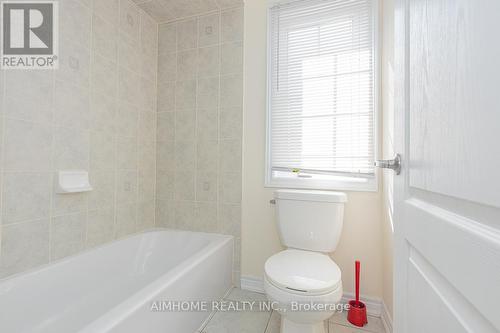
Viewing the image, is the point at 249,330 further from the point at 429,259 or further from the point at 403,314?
the point at 429,259

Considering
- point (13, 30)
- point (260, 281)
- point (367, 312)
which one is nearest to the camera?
point (13, 30)

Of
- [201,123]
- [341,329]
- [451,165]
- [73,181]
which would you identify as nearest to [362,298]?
[341,329]

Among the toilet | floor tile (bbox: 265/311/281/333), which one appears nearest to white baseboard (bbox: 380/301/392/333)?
the toilet

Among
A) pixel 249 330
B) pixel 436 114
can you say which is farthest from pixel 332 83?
pixel 249 330

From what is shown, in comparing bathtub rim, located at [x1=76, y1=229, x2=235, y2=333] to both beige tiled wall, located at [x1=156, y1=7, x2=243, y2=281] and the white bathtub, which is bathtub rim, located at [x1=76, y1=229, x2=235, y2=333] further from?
beige tiled wall, located at [x1=156, y1=7, x2=243, y2=281]

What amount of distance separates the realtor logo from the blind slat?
54.2 inches

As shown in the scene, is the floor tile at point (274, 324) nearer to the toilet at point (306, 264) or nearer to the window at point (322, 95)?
the toilet at point (306, 264)

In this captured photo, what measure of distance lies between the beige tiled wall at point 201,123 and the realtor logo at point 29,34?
0.83 metres

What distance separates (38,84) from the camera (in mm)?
1208

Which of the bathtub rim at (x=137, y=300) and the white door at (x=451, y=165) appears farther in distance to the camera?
the bathtub rim at (x=137, y=300)

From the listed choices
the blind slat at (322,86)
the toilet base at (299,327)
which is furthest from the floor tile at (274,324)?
the blind slat at (322,86)

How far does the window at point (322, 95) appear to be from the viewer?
156 cm

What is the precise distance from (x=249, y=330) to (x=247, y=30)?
2.11 metres

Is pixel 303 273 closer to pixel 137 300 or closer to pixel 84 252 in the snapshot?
pixel 137 300
